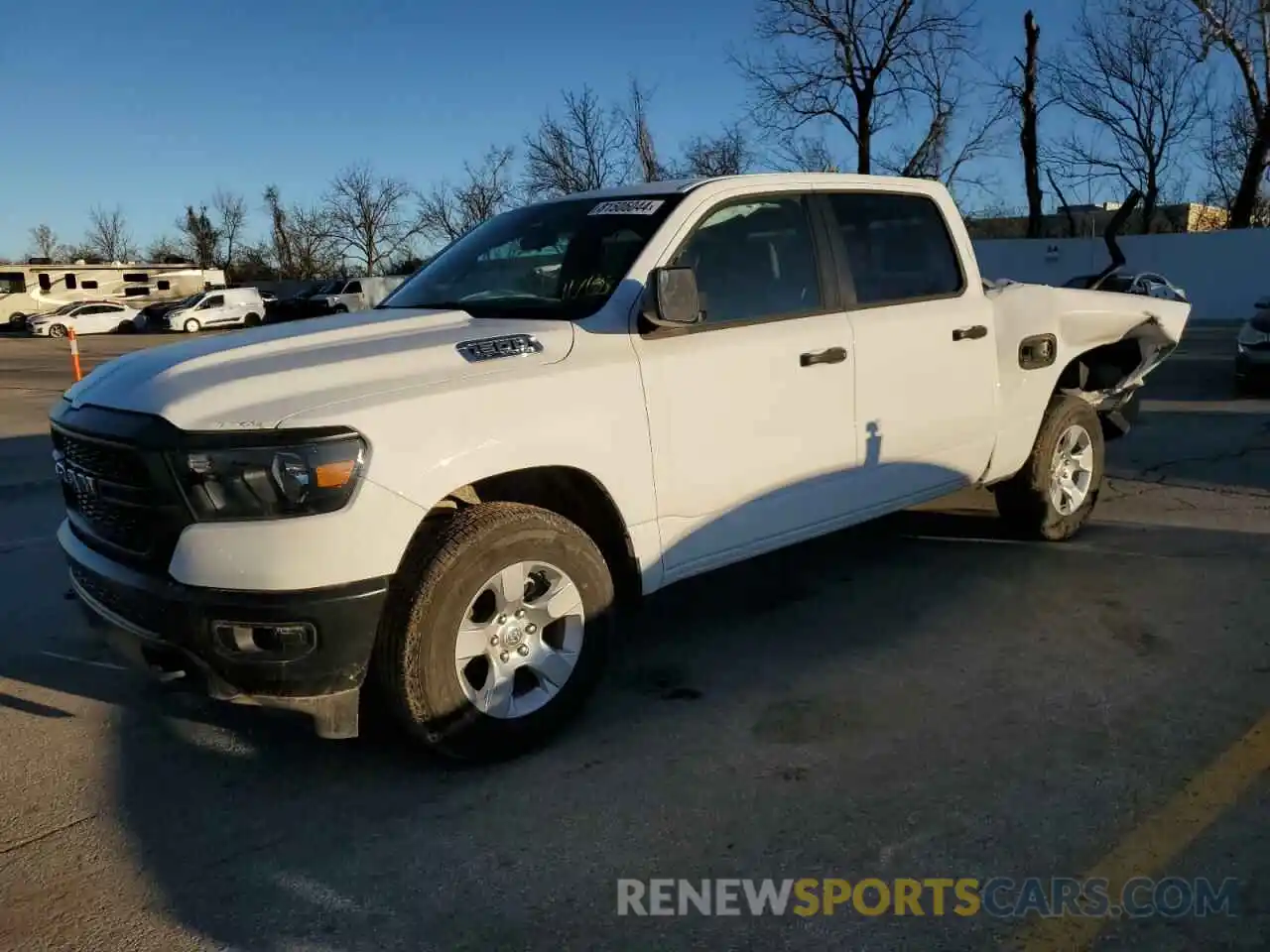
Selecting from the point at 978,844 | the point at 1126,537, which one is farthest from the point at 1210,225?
the point at 978,844

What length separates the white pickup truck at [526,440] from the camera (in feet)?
10.4

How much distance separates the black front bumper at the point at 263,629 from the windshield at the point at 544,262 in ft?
4.62

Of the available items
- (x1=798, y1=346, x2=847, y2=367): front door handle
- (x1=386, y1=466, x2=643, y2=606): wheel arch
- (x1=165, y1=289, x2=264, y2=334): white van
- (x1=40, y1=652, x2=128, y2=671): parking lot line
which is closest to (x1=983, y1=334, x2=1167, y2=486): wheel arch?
(x1=798, y1=346, x2=847, y2=367): front door handle

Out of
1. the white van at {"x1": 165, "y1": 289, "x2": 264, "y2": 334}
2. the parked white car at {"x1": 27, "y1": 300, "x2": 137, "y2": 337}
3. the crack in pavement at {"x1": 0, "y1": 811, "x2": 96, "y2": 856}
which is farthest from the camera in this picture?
the white van at {"x1": 165, "y1": 289, "x2": 264, "y2": 334}

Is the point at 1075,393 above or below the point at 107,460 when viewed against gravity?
below

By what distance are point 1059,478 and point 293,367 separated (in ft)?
14.3

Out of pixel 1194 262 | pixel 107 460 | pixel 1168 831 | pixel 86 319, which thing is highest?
pixel 86 319

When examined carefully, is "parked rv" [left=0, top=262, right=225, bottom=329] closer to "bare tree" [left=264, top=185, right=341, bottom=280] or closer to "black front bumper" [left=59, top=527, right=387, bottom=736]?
"bare tree" [left=264, top=185, right=341, bottom=280]

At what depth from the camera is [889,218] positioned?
5102 mm

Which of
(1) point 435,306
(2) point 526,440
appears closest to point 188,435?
(2) point 526,440

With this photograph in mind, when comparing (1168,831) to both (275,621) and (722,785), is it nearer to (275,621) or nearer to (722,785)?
(722,785)

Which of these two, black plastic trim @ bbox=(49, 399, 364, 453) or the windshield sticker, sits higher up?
the windshield sticker

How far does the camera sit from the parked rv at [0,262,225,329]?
56.3m

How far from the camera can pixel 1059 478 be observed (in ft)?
20.0
